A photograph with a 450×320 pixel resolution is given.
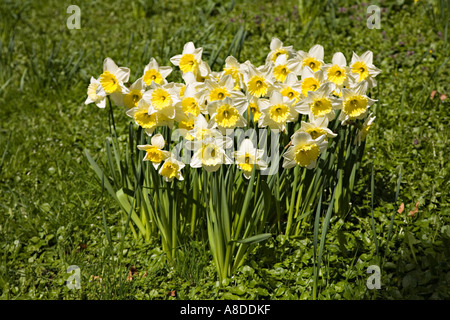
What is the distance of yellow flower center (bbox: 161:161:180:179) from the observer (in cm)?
207

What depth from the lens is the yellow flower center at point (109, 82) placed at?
85.2 inches

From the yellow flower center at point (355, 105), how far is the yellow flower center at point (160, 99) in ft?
2.61

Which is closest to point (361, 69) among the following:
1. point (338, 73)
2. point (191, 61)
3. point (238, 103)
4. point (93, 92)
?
point (338, 73)

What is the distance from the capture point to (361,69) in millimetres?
2242

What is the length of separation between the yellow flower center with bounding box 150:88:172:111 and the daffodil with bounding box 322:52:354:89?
29.3 inches

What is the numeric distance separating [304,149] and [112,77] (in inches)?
37.3

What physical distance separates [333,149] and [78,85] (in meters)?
2.69

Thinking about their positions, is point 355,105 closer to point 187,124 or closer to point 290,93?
point 290,93

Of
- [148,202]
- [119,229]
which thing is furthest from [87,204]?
→ [148,202]

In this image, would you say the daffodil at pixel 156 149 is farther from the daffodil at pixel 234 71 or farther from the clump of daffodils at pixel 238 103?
the daffodil at pixel 234 71

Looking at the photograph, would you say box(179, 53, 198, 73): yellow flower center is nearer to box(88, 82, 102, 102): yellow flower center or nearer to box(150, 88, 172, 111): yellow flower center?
box(150, 88, 172, 111): yellow flower center

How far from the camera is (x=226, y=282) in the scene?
233 centimetres

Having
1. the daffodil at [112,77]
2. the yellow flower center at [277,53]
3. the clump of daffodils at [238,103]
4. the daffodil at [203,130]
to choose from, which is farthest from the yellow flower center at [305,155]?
the daffodil at [112,77]
